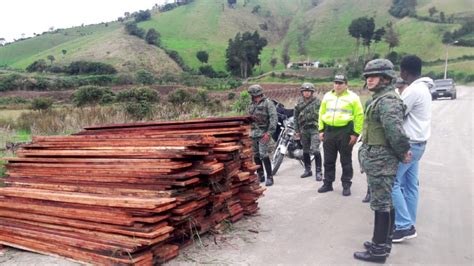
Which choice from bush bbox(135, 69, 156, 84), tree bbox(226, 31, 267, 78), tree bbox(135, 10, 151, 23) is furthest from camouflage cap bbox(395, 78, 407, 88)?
tree bbox(135, 10, 151, 23)

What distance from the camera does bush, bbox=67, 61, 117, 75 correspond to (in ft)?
229

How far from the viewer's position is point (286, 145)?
8578 millimetres

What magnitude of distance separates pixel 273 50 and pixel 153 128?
10033 centimetres

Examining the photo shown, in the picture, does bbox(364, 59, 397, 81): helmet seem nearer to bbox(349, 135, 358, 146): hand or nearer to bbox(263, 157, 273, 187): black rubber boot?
bbox(349, 135, 358, 146): hand

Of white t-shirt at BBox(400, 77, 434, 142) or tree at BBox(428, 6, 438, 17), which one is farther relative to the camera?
Answer: tree at BBox(428, 6, 438, 17)

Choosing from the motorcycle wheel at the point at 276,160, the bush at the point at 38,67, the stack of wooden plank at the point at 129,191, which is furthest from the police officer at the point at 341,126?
the bush at the point at 38,67

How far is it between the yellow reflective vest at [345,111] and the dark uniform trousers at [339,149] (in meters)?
0.12

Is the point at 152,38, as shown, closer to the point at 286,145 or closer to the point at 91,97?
the point at 91,97

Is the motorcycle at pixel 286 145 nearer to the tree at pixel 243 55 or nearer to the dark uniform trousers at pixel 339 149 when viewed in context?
the dark uniform trousers at pixel 339 149

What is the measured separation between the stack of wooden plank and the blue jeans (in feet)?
6.06

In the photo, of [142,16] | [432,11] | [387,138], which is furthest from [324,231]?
[142,16]

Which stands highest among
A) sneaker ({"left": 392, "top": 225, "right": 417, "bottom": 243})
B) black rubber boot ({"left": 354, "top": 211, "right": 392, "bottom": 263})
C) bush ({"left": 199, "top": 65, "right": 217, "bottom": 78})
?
black rubber boot ({"left": 354, "top": 211, "right": 392, "bottom": 263})

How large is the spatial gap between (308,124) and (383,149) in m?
3.66

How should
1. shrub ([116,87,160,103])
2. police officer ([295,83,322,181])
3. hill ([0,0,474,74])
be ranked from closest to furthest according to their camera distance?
police officer ([295,83,322,181]), shrub ([116,87,160,103]), hill ([0,0,474,74])
